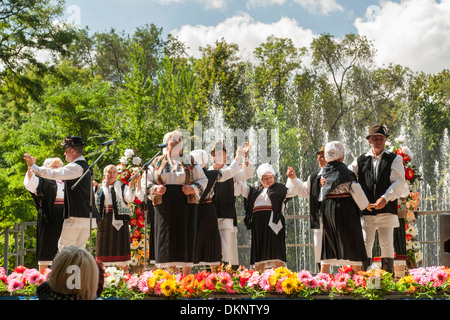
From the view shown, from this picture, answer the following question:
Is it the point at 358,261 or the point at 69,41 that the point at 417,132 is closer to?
the point at 69,41

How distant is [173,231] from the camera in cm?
609

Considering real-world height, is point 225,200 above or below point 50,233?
above

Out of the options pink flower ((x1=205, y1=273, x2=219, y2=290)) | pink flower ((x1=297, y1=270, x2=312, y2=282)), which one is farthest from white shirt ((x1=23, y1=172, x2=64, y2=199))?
pink flower ((x1=297, y1=270, x2=312, y2=282))

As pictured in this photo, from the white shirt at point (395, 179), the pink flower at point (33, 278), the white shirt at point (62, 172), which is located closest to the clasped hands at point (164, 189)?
the white shirt at point (62, 172)

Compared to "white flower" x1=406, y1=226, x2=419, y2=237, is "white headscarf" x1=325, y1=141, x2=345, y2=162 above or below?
above

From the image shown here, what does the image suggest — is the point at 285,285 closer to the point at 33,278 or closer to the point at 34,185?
the point at 33,278

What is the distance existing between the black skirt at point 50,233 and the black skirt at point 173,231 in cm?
213

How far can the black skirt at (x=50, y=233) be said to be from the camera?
7.61 m

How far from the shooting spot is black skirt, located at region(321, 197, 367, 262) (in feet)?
20.1

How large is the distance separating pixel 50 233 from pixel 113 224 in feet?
4.21

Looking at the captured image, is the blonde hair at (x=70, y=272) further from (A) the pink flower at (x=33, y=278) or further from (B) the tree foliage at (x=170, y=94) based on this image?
(B) the tree foliage at (x=170, y=94)

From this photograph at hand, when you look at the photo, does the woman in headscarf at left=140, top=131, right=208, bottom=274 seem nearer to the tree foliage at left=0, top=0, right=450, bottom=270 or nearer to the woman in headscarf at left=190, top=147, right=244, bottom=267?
the woman in headscarf at left=190, top=147, right=244, bottom=267

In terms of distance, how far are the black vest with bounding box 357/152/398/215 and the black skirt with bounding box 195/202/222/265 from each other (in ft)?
5.99

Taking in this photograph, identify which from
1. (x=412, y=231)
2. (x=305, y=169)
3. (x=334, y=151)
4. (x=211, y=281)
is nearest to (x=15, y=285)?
(x=211, y=281)
